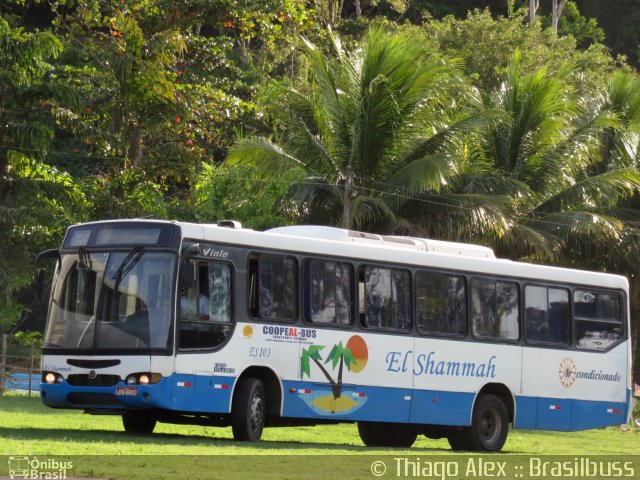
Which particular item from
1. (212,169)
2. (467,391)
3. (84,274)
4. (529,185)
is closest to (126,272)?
(84,274)

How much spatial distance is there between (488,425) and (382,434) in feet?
5.03

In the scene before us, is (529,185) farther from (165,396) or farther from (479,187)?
(165,396)

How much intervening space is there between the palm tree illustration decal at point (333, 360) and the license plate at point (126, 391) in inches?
94.6

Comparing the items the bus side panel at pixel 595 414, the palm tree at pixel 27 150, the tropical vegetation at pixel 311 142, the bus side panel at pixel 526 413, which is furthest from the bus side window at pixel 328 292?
the palm tree at pixel 27 150

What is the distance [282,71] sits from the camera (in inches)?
1695

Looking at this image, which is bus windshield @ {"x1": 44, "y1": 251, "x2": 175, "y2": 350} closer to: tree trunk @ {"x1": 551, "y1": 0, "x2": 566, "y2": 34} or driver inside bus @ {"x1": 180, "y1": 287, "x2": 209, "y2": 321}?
driver inside bus @ {"x1": 180, "y1": 287, "x2": 209, "y2": 321}

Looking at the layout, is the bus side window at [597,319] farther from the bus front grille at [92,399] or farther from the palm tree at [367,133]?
the bus front grille at [92,399]

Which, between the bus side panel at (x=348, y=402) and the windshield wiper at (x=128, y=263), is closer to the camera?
the windshield wiper at (x=128, y=263)

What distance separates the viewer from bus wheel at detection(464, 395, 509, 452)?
64.6 ft

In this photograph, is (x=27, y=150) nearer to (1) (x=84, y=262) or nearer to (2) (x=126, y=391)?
(1) (x=84, y=262)

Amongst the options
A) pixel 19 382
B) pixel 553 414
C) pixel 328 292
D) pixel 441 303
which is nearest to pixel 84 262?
pixel 328 292

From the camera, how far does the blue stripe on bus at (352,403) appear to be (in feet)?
53.3

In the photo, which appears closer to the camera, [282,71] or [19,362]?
[19,362]

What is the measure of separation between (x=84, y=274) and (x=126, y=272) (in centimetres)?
64
